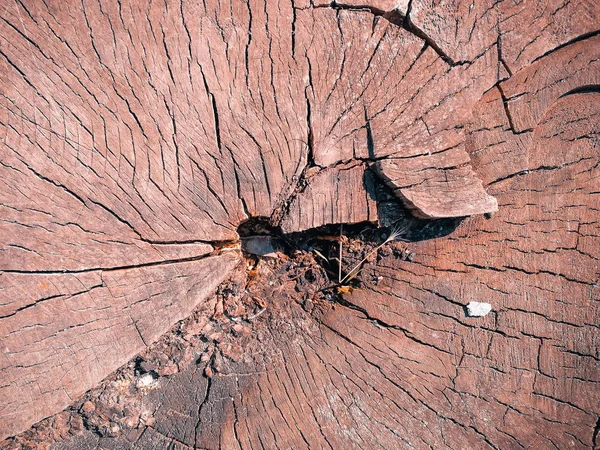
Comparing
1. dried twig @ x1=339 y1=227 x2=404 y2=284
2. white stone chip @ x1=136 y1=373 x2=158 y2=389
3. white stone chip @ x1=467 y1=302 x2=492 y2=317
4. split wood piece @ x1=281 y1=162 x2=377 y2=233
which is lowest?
white stone chip @ x1=136 y1=373 x2=158 y2=389

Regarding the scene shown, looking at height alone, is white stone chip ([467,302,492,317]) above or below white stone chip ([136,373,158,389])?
above

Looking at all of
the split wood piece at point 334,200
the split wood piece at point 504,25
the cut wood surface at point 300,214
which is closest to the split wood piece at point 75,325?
the cut wood surface at point 300,214

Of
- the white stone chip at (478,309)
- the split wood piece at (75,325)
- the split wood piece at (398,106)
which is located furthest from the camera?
the white stone chip at (478,309)

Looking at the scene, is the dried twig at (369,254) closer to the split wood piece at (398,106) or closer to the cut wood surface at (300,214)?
the cut wood surface at (300,214)

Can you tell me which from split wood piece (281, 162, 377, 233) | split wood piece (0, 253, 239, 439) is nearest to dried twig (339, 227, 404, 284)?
split wood piece (281, 162, 377, 233)

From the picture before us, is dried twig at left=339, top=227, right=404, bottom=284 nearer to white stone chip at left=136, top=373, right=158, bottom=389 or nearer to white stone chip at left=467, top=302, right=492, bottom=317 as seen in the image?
white stone chip at left=467, top=302, right=492, bottom=317

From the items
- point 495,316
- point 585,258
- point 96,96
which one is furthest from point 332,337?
point 96,96

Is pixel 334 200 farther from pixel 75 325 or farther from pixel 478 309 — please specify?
pixel 75 325
